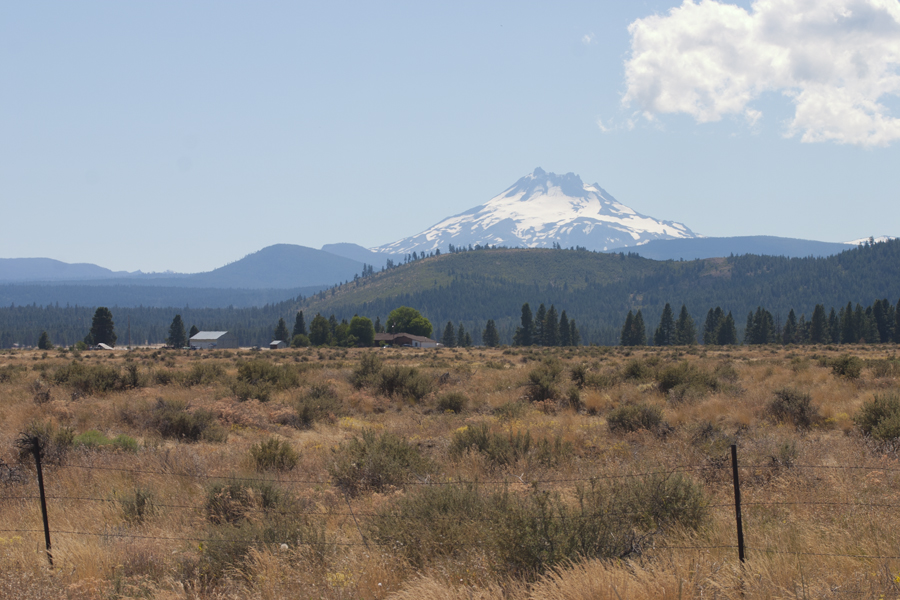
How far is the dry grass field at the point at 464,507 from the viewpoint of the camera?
5.21 m

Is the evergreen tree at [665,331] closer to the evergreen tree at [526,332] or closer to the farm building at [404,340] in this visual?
the evergreen tree at [526,332]

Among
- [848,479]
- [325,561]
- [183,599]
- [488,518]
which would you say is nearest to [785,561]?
[488,518]

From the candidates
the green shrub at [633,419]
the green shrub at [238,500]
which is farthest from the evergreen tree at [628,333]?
the green shrub at [238,500]

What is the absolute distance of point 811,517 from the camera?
654 cm

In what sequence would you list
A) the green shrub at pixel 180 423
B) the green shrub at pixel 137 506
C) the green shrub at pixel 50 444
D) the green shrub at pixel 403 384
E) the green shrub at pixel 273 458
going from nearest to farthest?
the green shrub at pixel 137 506 → the green shrub at pixel 273 458 → the green shrub at pixel 50 444 → the green shrub at pixel 180 423 → the green shrub at pixel 403 384

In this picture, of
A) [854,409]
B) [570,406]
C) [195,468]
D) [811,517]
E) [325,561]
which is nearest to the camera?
[325,561]

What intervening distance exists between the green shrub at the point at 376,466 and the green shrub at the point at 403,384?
10.2 meters

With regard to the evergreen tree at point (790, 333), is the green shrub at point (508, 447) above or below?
above

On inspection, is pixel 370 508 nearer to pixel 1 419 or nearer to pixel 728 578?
pixel 728 578

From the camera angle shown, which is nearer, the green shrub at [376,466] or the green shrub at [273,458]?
the green shrub at [376,466]

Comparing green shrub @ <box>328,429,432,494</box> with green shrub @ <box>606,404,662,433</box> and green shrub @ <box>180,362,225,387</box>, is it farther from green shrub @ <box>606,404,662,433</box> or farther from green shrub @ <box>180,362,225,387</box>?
green shrub @ <box>180,362,225,387</box>

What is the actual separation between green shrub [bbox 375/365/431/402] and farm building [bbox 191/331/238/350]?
523 ft

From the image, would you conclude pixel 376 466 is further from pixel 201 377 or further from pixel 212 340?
pixel 212 340

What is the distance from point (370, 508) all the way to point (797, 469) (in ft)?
20.0
